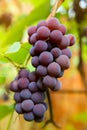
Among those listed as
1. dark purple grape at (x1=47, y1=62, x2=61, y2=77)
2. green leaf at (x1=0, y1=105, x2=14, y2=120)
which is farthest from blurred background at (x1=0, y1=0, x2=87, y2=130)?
dark purple grape at (x1=47, y1=62, x2=61, y2=77)

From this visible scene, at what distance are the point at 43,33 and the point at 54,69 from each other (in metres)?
0.08

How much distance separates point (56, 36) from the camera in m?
0.78

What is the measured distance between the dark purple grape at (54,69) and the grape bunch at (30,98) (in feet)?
0.19

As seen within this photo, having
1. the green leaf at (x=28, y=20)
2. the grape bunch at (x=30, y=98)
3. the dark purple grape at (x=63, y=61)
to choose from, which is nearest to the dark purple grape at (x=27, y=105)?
the grape bunch at (x=30, y=98)

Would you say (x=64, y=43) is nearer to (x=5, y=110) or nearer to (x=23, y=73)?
(x=23, y=73)

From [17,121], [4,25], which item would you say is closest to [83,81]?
[4,25]

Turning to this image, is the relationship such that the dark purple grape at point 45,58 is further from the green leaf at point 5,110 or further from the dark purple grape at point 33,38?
the green leaf at point 5,110

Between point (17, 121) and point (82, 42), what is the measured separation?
817 mm

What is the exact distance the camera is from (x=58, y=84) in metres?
0.81

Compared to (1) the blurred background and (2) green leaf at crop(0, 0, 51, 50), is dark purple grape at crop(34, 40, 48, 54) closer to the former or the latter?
(1) the blurred background

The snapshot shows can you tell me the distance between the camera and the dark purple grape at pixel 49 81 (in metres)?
0.78

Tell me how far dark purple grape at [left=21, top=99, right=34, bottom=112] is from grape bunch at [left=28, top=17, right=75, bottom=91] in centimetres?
5

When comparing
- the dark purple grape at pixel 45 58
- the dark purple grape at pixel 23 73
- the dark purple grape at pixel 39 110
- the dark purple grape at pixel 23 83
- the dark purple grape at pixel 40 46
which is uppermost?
the dark purple grape at pixel 40 46

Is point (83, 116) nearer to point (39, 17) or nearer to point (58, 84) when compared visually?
point (39, 17)
